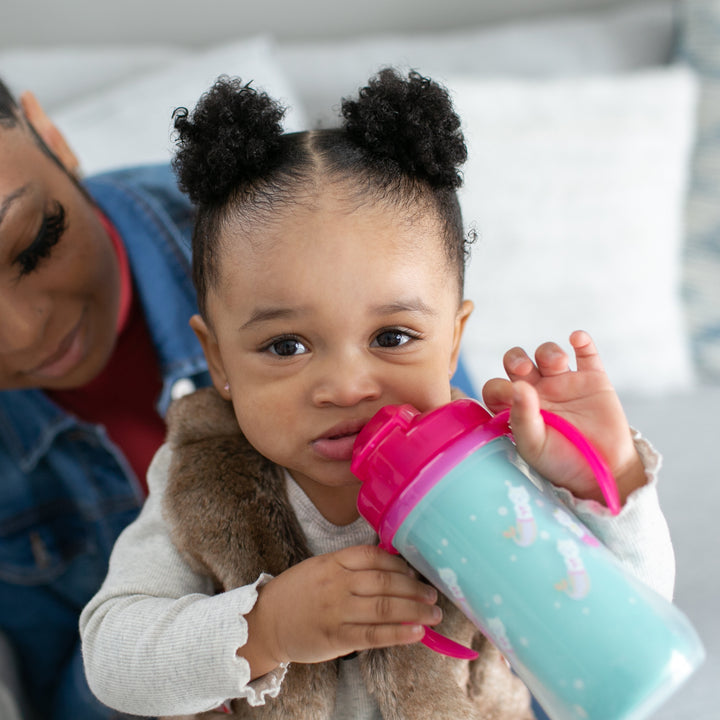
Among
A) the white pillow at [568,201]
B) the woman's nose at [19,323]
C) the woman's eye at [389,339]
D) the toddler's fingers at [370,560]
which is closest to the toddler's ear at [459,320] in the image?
the woman's eye at [389,339]

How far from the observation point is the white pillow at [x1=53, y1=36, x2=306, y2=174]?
4.78ft

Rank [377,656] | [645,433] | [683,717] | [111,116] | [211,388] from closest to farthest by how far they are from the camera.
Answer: [377,656] → [211,388] → [683,717] → [111,116] → [645,433]

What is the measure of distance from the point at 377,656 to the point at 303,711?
0.31ft

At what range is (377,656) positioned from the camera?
79cm

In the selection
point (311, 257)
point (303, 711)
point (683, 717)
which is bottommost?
point (683, 717)

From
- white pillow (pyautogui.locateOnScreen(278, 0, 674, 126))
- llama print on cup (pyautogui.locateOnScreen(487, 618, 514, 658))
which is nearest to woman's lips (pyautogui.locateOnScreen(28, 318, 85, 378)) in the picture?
llama print on cup (pyautogui.locateOnScreen(487, 618, 514, 658))

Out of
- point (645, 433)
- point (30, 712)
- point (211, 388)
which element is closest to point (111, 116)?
point (211, 388)

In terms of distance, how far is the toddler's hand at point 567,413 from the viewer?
67 cm

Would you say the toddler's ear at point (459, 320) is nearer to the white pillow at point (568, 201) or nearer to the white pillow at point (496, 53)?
the white pillow at point (568, 201)

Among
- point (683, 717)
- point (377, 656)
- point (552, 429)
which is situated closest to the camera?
point (552, 429)

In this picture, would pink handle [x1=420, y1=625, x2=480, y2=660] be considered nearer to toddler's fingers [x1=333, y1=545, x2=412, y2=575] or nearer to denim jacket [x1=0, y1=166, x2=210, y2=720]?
toddler's fingers [x1=333, y1=545, x2=412, y2=575]

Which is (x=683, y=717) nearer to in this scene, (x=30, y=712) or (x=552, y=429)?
(x=552, y=429)

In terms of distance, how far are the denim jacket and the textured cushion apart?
1218 mm

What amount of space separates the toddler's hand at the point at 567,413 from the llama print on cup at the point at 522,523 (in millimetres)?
77
